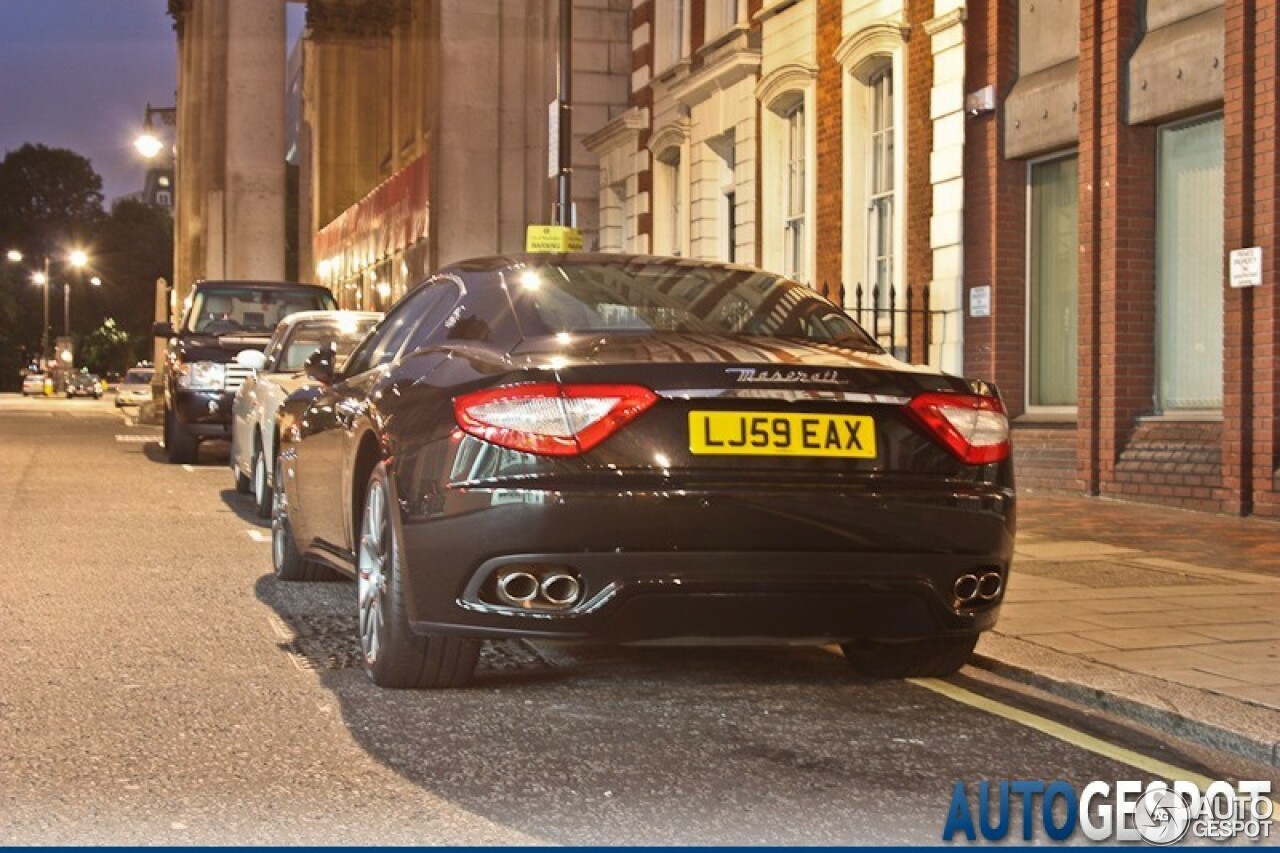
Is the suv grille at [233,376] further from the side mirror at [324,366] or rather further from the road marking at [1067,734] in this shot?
the road marking at [1067,734]

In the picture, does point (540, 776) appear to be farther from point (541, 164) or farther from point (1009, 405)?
point (541, 164)

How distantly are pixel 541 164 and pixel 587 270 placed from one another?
81.4 ft

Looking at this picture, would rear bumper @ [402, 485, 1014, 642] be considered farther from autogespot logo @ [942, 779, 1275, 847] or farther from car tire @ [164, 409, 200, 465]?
car tire @ [164, 409, 200, 465]

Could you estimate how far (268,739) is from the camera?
5.19 metres

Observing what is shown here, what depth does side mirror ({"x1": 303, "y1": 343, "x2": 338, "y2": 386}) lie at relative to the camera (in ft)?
24.8

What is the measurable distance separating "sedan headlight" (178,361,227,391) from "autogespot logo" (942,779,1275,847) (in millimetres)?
14795

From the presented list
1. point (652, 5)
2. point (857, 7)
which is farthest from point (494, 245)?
point (857, 7)

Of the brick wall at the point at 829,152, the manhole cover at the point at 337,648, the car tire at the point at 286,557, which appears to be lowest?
the manhole cover at the point at 337,648

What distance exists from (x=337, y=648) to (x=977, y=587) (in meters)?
2.59

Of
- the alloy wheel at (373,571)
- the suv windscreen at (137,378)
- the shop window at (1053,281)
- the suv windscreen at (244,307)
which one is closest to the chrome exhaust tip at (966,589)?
the alloy wheel at (373,571)

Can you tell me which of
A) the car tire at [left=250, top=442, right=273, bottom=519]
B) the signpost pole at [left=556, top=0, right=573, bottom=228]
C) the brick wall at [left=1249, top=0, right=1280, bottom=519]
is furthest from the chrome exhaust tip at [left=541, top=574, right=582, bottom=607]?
the signpost pole at [left=556, top=0, right=573, bottom=228]

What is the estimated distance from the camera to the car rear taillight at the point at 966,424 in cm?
557

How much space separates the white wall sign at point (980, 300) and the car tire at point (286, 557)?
28.2ft

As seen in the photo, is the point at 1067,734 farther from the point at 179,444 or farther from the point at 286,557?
the point at 179,444
